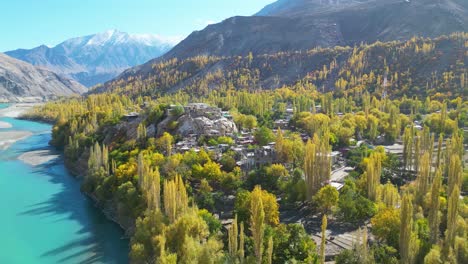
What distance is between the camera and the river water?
35581 mm

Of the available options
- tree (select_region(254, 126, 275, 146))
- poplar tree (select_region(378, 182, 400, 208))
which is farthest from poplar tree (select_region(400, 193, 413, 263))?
tree (select_region(254, 126, 275, 146))

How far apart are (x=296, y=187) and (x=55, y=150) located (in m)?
63.4

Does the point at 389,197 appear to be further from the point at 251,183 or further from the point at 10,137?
the point at 10,137

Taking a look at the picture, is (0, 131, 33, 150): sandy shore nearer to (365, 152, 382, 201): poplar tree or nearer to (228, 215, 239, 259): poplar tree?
(228, 215, 239, 259): poplar tree

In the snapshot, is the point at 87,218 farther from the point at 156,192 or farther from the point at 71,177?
the point at 71,177

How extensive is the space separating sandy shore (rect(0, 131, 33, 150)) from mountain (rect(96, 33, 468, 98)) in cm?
5576

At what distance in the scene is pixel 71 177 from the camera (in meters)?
63.4

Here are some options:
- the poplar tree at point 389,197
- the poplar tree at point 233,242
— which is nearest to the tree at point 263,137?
the poplar tree at point 389,197

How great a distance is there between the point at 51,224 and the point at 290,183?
25619 mm

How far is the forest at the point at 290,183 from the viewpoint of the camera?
86.8 feet

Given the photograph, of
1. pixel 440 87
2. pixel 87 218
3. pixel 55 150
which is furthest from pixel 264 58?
pixel 87 218

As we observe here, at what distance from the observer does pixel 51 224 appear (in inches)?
1689

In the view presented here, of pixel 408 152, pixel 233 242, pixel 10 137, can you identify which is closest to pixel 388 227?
pixel 233 242

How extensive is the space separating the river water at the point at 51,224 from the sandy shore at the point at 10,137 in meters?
29.2
